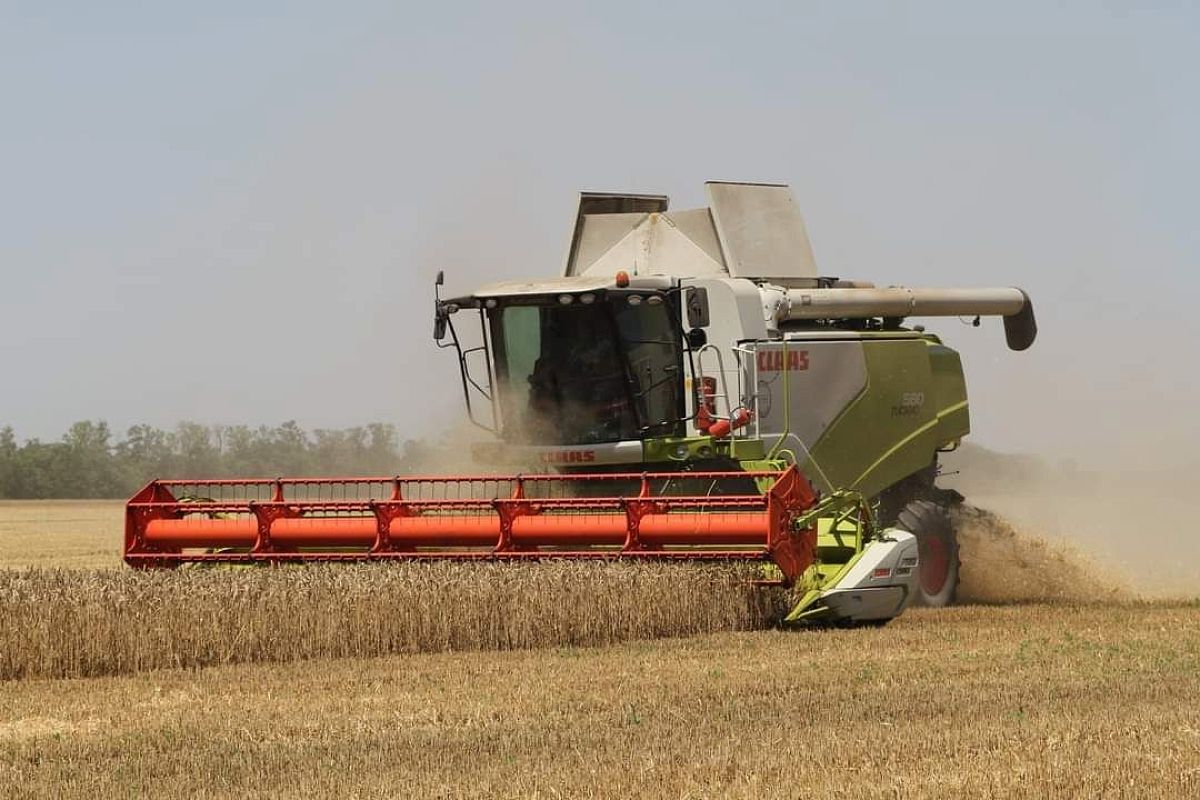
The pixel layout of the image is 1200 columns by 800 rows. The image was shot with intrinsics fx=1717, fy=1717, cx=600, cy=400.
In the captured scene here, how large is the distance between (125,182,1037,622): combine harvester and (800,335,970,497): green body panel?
0.02 meters

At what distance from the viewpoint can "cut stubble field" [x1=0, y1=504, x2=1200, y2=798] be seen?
16.7 ft

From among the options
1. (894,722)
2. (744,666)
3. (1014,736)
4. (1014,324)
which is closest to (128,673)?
(744,666)

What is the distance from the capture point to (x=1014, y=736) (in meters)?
5.70

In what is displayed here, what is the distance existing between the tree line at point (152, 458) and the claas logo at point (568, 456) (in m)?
8.55

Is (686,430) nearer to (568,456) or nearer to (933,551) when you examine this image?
(568,456)

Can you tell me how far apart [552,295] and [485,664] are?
3327 millimetres

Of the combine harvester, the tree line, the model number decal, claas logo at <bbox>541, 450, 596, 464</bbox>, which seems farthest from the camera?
the tree line

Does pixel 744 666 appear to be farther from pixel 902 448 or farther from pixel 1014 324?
pixel 1014 324

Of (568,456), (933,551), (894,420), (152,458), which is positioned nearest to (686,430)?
(568,456)

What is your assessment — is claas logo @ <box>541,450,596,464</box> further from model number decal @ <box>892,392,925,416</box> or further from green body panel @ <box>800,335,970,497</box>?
model number decal @ <box>892,392,925,416</box>

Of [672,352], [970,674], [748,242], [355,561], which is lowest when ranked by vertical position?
[970,674]

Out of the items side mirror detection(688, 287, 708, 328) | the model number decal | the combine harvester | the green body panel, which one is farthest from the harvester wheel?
side mirror detection(688, 287, 708, 328)

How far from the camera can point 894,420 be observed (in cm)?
1179

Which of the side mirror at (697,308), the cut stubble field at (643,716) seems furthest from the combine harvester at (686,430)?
the cut stubble field at (643,716)
